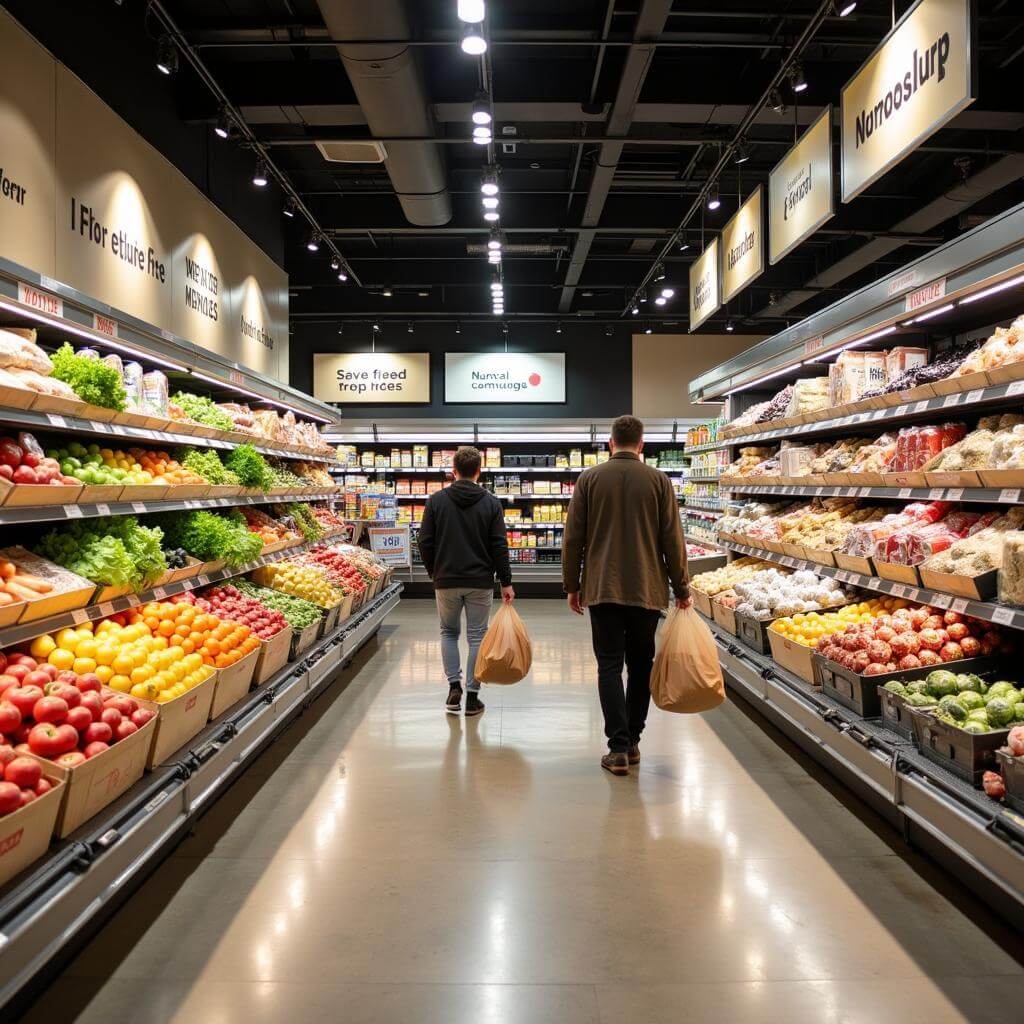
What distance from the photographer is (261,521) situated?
20.7ft

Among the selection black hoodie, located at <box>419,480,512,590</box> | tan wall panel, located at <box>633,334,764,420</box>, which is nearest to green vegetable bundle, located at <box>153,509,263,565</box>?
black hoodie, located at <box>419,480,512,590</box>

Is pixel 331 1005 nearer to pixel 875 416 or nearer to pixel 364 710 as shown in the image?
pixel 364 710

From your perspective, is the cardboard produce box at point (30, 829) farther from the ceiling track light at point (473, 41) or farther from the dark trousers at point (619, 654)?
the ceiling track light at point (473, 41)

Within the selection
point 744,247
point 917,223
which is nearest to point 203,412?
point 744,247

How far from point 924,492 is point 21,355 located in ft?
12.7

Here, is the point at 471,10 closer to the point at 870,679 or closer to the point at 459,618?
the point at 459,618

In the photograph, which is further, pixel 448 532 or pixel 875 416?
pixel 448 532

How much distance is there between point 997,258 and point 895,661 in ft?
5.66

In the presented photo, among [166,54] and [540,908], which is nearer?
[540,908]

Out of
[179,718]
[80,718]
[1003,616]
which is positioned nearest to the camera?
[80,718]

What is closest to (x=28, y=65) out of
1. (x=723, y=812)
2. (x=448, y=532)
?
(x=448, y=532)

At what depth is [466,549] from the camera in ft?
17.3

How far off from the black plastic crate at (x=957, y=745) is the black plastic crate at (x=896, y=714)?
0.33 ft

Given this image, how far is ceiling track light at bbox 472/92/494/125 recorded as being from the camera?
613 cm
